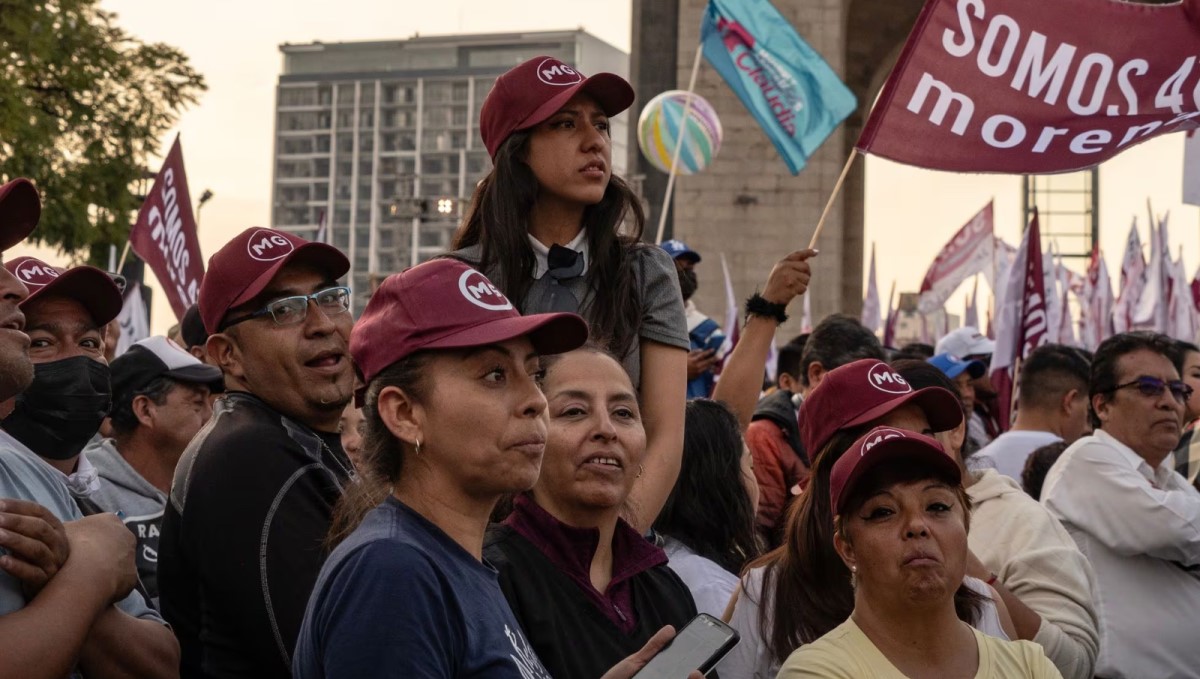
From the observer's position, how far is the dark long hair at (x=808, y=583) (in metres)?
4.70

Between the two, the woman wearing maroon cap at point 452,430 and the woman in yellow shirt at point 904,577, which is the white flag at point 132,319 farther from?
the woman wearing maroon cap at point 452,430

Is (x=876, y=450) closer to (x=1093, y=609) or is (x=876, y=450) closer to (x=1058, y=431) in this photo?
(x=1093, y=609)

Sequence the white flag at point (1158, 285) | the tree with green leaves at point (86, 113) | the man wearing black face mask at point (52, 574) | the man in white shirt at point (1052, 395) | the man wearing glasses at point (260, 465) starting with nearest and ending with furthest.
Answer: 1. the man wearing black face mask at point (52, 574)
2. the man wearing glasses at point (260, 465)
3. the man in white shirt at point (1052, 395)
4. the white flag at point (1158, 285)
5. the tree with green leaves at point (86, 113)

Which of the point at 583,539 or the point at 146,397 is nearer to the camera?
the point at 583,539

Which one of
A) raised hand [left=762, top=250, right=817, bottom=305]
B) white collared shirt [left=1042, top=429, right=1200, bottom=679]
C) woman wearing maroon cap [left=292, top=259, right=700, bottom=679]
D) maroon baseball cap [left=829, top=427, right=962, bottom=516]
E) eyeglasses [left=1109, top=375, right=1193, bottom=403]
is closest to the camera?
woman wearing maroon cap [left=292, top=259, right=700, bottom=679]

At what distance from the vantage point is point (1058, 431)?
30.4ft

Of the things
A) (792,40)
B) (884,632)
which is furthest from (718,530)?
(792,40)

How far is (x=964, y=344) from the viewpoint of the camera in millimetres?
11539

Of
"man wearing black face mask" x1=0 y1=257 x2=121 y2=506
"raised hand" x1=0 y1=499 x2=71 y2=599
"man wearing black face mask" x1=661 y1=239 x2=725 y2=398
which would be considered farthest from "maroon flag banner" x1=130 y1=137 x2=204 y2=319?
"raised hand" x1=0 y1=499 x2=71 y2=599

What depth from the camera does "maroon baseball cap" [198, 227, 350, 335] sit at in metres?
4.47

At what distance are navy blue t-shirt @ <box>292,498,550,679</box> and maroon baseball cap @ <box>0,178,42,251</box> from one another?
3.79ft

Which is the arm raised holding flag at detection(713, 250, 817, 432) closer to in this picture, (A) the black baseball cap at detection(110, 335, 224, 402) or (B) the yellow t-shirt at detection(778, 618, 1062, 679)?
(B) the yellow t-shirt at detection(778, 618, 1062, 679)

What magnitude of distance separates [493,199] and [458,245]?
0.74 ft

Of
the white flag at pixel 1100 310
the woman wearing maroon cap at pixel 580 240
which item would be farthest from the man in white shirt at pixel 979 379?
the white flag at pixel 1100 310
